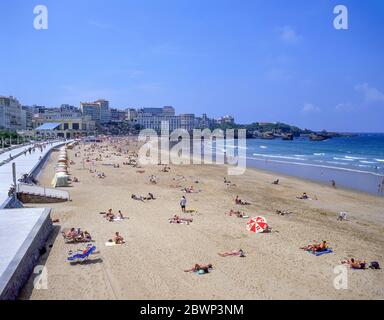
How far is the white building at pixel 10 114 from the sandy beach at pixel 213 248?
61.0 m

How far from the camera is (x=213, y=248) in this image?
1060cm

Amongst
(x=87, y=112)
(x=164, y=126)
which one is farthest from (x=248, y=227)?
(x=164, y=126)

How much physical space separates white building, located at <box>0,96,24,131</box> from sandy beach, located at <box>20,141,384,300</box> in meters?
61.0

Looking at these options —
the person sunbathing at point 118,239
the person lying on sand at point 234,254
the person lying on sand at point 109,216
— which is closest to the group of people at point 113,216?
the person lying on sand at point 109,216

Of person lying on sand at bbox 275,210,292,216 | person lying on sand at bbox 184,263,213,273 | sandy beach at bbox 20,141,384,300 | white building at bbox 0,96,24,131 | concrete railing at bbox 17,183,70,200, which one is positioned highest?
white building at bbox 0,96,24,131

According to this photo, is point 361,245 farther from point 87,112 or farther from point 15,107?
point 87,112

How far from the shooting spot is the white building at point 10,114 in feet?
240

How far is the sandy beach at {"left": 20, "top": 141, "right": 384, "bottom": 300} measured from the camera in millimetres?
7867

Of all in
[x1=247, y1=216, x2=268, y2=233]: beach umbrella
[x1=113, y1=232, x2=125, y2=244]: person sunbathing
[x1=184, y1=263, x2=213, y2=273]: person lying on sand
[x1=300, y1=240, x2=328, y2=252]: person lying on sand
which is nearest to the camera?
[x1=184, y1=263, x2=213, y2=273]: person lying on sand

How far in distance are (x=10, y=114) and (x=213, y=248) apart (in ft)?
258

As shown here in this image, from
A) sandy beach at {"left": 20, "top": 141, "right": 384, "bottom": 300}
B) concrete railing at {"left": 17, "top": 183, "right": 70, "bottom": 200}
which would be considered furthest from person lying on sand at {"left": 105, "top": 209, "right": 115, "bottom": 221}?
concrete railing at {"left": 17, "top": 183, "right": 70, "bottom": 200}

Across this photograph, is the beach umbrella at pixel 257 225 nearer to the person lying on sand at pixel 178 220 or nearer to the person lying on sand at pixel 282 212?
the person lying on sand at pixel 178 220

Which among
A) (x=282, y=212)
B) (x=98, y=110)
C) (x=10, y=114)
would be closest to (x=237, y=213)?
(x=282, y=212)

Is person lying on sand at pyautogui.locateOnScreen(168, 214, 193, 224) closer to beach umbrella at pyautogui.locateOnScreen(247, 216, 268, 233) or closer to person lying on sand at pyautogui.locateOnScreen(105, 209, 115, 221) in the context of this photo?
person lying on sand at pyautogui.locateOnScreen(105, 209, 115, 221)
